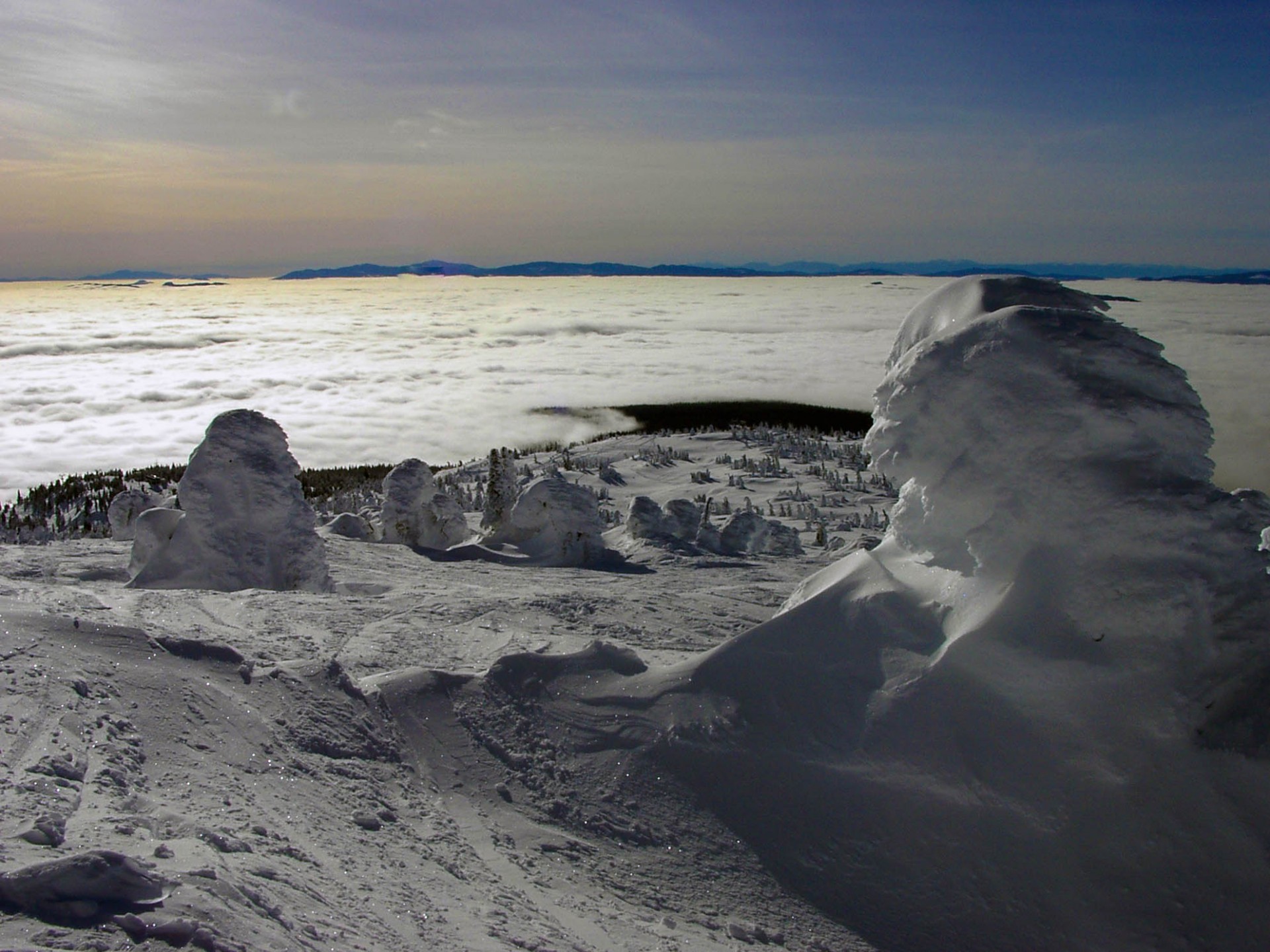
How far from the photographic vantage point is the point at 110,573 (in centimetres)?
1959

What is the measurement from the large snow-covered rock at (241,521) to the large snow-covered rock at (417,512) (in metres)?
12.7

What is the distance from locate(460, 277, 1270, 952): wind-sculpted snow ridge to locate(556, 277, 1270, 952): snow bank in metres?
0.02

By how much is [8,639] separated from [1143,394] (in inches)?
463

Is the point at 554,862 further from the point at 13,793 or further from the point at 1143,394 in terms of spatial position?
the point at 1143,394

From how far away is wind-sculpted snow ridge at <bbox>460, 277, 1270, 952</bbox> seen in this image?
264 inches

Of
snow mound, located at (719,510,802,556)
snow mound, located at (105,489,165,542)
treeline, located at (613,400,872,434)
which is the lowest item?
treeline, located at (613,400,872,434)

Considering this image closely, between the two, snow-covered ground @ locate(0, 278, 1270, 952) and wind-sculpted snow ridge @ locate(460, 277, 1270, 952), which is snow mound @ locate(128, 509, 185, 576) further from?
wind-sculpted snow ridge @ locate(460, 277, 1270, 952)

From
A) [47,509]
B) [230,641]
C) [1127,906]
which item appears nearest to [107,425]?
[47,509]

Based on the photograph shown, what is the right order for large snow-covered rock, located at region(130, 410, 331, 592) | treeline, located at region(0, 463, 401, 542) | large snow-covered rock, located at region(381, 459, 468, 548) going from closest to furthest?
large snow-covered rock, located at region(130, 410, 331, 592) < large snow-covered rock, located at region(381, 459, 468, 548) < treeline, located at region(0, 463, 401, 542)

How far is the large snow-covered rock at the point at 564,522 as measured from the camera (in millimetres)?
28266

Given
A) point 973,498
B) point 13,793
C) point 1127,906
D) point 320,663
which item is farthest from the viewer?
point 320,663

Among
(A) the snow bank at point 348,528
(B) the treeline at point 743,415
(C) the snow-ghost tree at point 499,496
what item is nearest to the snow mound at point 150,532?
(A) the snow bank at point 348,528

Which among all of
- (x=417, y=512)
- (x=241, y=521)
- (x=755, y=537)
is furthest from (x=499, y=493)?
(x=241, y=521)

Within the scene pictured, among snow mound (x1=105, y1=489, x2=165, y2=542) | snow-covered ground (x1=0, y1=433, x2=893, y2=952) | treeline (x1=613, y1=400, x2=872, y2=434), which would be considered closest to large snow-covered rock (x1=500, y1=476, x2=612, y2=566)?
snow mound (x1=105, y1=489, x2=165, y2=542)
